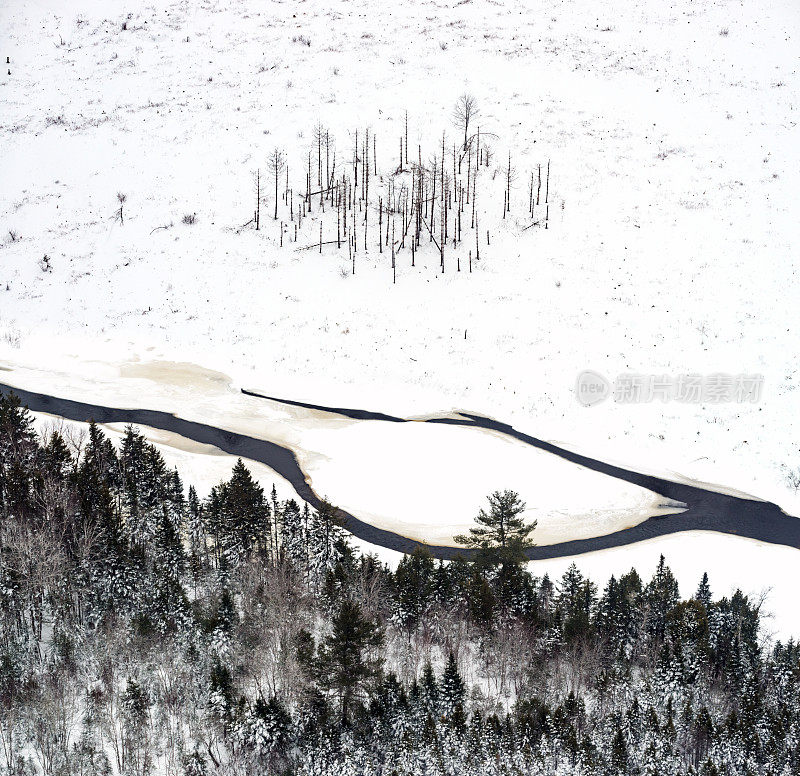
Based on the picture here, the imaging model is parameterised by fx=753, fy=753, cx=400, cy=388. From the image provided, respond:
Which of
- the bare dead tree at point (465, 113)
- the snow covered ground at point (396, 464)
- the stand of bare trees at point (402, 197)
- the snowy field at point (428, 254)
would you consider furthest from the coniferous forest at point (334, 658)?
the bare dead tree at point (465, 113)

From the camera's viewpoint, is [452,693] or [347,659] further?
[452,693]

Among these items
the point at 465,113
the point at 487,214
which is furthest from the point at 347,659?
the point at 465,113

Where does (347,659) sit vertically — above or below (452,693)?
above

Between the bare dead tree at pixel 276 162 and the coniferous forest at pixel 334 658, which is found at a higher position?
the bare dead tree at pixel 276 162

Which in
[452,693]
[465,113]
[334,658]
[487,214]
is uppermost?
[465,113]

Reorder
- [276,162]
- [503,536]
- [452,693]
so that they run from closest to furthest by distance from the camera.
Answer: [452,693] < [503,536] < [276,162]

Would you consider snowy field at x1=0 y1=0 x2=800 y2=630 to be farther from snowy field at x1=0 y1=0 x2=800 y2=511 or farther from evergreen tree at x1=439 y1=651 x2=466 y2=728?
evergreen tree at x1=439 y1=651 x2=466 y2=728

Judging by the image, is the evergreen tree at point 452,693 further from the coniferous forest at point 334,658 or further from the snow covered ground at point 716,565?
the snow covered ground at point 716,565

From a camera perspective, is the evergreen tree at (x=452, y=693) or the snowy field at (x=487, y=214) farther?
the snowy field at (x=487, y=214)

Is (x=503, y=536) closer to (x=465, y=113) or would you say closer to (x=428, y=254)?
(x=428, y=254)
